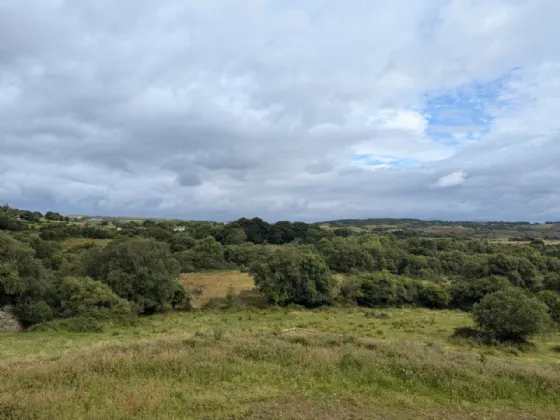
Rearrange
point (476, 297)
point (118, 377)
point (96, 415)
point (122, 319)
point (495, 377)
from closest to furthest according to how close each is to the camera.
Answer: point (96, 415) < point (118, 377) < point (495, 377) < point (122, 319) < point (476, 297)

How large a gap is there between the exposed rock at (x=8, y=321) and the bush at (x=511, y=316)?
30.3 metres

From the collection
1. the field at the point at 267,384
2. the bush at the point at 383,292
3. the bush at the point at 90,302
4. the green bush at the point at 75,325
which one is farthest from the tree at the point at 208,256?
the field at the point at 267,384

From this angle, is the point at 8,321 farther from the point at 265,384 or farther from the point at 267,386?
the point at 267,386

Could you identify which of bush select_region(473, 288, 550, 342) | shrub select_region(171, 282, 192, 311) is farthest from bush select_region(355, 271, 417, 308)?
shrub select_region(171, 282, 192, 311)

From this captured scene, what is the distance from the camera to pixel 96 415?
24.3ft

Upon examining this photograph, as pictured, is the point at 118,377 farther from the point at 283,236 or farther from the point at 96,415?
the point at 283,236

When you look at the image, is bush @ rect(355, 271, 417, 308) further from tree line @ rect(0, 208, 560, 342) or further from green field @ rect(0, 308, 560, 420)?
green field @ rect(0, 308, 560, 420)

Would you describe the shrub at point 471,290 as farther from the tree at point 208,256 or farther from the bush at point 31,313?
the bush at point 31,313

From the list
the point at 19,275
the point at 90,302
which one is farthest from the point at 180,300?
the point at 19,275

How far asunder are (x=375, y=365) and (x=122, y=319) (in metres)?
21.3

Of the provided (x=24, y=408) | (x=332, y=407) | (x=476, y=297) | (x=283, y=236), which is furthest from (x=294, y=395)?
(x=283, y=236)

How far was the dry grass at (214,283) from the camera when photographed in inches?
1580

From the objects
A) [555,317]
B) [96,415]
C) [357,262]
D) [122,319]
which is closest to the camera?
[96,415]

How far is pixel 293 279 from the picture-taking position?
123 ft
